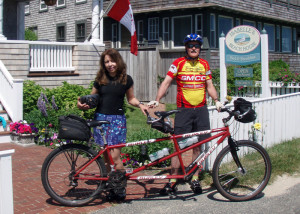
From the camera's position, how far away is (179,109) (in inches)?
219

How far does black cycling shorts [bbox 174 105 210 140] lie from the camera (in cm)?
546

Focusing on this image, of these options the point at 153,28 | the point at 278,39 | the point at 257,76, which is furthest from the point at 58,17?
the point at 257,76

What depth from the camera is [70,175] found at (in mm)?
4961

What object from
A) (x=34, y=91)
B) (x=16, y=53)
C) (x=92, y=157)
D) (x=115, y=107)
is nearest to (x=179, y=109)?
(x=115, y=107)

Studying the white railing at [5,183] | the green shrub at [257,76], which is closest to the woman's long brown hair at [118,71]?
the white railing at [5,183]

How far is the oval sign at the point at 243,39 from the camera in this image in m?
8.81

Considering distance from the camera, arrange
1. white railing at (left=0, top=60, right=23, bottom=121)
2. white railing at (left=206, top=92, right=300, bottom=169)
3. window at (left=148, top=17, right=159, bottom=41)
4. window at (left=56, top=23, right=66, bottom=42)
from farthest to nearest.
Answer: window at (left=56, top=23, right=66, bottom=42) < window at (left=148, top=17, right=159, bottom=41) < white railing at (left=0, top=60, right=23, bottom=121) < white railing at (left=206, top=92, right=300, bottom=169)

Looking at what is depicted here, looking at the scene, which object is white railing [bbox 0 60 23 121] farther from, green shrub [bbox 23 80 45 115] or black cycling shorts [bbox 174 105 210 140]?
black cycling shorts [bbox 174 105 210 140]

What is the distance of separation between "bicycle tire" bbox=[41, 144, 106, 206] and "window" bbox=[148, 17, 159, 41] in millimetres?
15785

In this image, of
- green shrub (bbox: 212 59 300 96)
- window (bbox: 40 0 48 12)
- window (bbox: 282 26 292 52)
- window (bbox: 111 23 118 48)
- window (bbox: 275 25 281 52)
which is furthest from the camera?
window (bbox: 40 0 48 12)

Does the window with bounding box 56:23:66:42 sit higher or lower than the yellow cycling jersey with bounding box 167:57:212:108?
higher

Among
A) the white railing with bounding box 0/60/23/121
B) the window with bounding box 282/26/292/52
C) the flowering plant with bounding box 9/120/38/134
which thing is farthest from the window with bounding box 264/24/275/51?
the flowering plant with bounding box 9/120/38/134

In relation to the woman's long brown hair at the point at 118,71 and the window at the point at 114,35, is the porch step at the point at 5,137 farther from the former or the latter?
the window at the point at 114,35

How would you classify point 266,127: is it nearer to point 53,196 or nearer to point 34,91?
point 53,196
